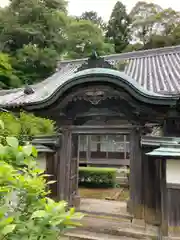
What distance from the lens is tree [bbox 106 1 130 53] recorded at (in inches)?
1199

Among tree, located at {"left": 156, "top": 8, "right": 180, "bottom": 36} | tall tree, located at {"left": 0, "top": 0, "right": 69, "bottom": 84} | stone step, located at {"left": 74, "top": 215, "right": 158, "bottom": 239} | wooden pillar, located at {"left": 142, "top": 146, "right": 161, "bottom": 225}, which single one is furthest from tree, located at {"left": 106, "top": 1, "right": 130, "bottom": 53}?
stone step, located at {"left": 74, "top": 215, "right": 158, "bottom": 239}

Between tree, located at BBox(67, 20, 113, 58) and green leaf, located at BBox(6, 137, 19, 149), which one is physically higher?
tree, located at BBox(67, 20, 113, 58)

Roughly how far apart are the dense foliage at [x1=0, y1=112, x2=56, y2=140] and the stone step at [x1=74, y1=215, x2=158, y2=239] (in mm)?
4379

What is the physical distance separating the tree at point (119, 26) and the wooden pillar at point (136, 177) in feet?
88.0

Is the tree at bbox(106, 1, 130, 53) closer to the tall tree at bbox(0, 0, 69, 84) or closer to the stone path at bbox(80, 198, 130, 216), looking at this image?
the tall tree at bbox(0, 0, 69, 84)

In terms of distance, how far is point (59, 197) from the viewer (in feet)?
17.1

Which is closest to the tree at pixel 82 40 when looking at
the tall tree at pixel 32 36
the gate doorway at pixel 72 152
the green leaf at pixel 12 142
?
the tall tree at pixel 32 36

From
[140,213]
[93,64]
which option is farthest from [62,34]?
[140,213]

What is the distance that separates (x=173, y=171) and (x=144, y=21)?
29.0 meters

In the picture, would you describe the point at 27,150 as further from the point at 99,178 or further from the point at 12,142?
the point at 99,178

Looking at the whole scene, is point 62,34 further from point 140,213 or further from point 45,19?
point 140,213

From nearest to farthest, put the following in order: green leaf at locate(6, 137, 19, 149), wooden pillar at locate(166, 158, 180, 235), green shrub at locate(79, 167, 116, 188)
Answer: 1. green leaf at locate(6, 137, 19, 149)
2. wooden pillar at locate(166, 158, 180, 235)
3. green shrub at locate(79, 167, 116, 188)

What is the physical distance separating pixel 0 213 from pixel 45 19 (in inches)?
955

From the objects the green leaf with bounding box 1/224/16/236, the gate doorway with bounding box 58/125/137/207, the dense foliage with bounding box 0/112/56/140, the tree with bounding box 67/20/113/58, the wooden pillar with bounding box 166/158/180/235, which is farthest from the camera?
the tree with bounding box 67/20/113/58
